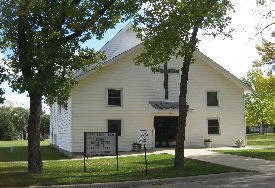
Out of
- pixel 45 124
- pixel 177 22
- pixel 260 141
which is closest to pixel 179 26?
pixel 177 22

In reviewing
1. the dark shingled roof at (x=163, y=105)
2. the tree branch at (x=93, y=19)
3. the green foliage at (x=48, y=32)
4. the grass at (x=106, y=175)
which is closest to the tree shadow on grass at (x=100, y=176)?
the grass at (x=106, y=175)

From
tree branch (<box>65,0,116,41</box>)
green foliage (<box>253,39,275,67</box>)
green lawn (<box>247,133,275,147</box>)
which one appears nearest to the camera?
tree branch (<box>65,0,116,41</box>)

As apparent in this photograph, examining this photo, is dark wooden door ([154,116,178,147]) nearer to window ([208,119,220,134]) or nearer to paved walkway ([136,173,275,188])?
window ([208,119,220,134])

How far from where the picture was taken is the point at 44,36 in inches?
520

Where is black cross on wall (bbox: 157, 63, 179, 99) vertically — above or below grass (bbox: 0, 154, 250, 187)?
above

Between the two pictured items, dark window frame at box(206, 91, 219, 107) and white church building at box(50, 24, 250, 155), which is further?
dark window frame at box(206, 91, 219, 107)

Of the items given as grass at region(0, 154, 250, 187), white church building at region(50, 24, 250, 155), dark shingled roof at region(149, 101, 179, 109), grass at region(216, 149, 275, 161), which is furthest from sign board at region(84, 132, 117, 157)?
→ dark shingled roof at region(149, 101, 179, 109)

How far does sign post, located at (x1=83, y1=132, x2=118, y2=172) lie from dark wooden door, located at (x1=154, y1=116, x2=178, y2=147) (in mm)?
11650

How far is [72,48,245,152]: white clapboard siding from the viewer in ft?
79.4

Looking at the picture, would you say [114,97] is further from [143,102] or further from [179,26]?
[179,26]

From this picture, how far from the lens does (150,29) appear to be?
1483 cm

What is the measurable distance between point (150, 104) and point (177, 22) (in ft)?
40.8

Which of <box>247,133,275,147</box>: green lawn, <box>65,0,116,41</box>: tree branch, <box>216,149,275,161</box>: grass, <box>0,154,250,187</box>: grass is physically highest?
<box>65,0,116,41</box>: tree branch

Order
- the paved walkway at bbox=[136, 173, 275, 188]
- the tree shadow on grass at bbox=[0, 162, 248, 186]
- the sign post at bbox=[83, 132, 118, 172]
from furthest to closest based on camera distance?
the sign post at bbox=[83, 132, 118, 172]
the tree shadow on grass at bbox=[0, 162, 248, 186]
the paved walkway at bbox=[136, 173, 275, 188]
